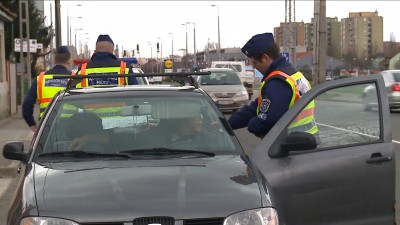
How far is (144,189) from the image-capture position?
3629 millimetres

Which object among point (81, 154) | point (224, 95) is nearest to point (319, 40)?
point (224, 95)

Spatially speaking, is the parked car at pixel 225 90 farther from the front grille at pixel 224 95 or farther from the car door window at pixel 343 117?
the car door window at pixel 343 117

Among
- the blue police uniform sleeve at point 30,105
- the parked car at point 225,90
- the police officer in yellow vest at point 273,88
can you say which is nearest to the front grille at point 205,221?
the police officer in yellow vest at point 273,88

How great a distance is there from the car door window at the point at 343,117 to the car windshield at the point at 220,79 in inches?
Result: 708

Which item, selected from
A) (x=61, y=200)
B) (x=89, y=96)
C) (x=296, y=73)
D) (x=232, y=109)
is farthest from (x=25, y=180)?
(x=232, y=109)

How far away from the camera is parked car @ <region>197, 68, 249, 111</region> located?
2214cm

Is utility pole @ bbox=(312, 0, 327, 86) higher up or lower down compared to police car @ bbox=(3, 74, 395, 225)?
higher up

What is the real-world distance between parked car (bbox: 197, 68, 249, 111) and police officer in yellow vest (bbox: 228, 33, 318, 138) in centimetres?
1634

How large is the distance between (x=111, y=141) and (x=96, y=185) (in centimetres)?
81

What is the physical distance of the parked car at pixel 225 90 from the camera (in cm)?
2214

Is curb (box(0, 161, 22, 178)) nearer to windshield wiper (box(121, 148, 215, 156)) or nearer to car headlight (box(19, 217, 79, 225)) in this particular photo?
windshield wiper (box(121, 148, 215, 156))

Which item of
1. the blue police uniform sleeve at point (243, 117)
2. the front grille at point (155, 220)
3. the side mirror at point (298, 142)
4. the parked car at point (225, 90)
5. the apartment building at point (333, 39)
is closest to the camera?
the front grille at point (155, 220)

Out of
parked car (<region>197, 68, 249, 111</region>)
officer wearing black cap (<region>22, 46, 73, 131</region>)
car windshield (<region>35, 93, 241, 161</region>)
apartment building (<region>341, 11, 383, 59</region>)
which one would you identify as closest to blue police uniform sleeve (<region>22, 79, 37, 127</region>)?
officer wearing black cap (<region>22, 46, 73, 131</region>)

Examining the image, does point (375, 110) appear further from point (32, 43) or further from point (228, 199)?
point (32, 43)
